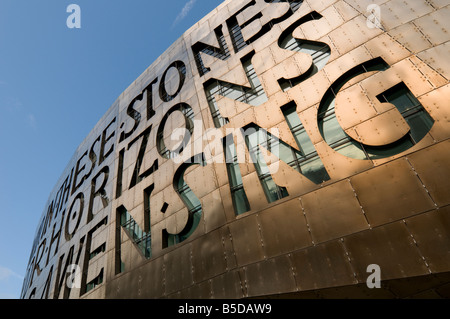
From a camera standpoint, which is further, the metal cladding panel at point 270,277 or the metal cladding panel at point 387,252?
the metal cladding panel at point 270,277

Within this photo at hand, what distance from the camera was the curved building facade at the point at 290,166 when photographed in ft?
28.1

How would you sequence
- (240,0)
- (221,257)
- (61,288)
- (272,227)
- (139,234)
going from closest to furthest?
(272,227)
(221,257)
(139,234)
(240,0)
(61,288)

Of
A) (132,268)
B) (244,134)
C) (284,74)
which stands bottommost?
(132,268)

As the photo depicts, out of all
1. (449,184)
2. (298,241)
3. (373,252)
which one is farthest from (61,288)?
(449,184)

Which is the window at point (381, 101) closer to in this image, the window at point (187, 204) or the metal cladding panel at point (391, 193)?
the metal cladding panel at point (391, 193)

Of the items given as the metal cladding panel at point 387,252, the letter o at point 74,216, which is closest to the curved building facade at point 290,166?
the metal cladding panel at point 387,252

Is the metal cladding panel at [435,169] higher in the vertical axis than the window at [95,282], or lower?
lower

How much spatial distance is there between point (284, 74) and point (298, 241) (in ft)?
27.4

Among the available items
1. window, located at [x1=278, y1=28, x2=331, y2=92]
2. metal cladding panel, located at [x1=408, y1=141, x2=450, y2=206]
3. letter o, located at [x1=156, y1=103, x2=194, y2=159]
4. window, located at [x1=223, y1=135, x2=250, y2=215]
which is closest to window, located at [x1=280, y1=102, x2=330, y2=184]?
window, located at [x1=278, y1=28, x2=331, y2=92]

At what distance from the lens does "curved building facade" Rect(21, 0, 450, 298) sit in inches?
337

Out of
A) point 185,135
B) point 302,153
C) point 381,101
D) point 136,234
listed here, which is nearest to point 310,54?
point 381,101

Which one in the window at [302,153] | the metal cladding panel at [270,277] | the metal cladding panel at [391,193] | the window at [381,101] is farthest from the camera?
the window at [302,153]

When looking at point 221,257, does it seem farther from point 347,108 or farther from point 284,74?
point 284,74

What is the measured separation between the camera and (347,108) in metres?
11.0
